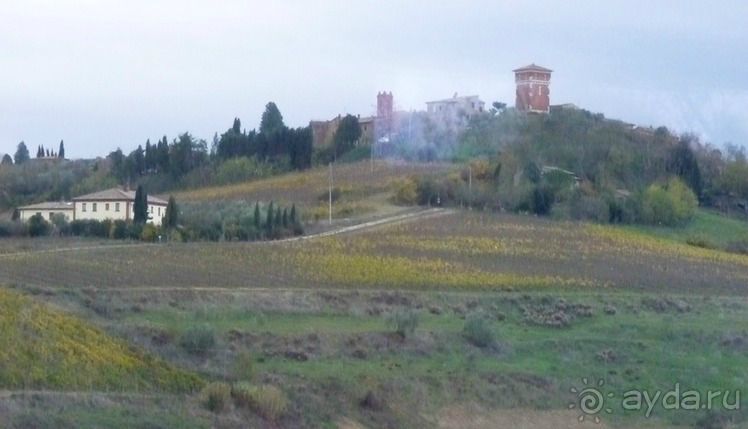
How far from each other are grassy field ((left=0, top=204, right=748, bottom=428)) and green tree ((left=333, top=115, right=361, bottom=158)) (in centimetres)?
2964

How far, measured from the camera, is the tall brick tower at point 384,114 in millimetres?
101062

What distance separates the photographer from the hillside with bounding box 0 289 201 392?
26.1 m

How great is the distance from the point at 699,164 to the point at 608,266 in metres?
35.1

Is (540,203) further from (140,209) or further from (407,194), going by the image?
(140,209)

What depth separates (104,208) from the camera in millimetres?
70000

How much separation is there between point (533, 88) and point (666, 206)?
102 ft

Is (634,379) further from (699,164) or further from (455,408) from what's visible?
(699,164)

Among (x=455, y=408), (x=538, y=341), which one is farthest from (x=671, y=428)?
(x=538, y=341)

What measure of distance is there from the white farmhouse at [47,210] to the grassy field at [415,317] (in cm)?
1238

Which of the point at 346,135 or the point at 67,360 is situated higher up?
the point at 346,135

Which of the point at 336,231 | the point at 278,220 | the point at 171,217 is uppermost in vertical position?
the point at 171,217

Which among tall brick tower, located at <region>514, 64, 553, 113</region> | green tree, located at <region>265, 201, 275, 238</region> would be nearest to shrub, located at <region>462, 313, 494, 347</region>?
green tree, located at <region>265, 201, 275, 238</region>

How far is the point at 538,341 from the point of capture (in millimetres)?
41906

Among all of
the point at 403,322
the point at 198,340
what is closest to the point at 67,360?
the point at 198,340
